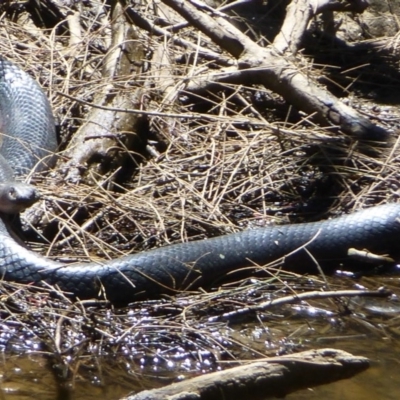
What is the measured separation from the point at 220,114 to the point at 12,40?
6.19ft

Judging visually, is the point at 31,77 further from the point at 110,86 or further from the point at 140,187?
the point at 140,187

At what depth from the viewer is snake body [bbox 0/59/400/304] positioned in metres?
4.24

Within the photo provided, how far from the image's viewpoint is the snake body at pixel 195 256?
4.24 metres

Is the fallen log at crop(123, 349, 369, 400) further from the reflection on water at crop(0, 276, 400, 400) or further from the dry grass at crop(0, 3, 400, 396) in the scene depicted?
the dry grass at crop(0, 3, 400, 396)

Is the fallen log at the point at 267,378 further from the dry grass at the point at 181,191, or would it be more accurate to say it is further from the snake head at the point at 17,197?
the snake head at the point at 17,197

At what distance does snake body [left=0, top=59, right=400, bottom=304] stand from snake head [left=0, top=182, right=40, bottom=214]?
0.12 meters

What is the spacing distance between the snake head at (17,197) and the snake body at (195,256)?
0.38 ft

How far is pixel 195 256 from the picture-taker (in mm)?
4500

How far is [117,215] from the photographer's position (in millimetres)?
4957

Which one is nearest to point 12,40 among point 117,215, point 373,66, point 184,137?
point 184,137

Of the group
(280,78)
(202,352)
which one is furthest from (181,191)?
(202,352)

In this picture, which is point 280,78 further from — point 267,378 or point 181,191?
point 267,378

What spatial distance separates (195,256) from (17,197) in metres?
1.02

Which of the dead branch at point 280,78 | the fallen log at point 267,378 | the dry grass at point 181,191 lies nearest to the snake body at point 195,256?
the dry grass at point 181,191
